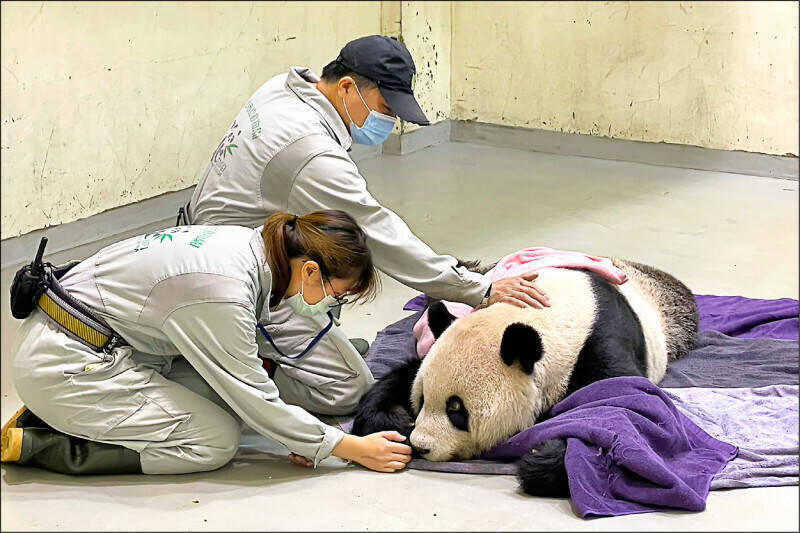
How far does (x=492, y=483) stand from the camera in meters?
2.73

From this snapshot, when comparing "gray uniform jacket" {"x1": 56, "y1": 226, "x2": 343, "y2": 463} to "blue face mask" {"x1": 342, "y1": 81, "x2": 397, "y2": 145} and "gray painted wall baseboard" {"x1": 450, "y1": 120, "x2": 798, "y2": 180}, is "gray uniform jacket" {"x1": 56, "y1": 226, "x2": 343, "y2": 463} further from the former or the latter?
"gray painted wall baseboard" {"x1": 450, "y1": 120, "x2": 798, "y2": 180}

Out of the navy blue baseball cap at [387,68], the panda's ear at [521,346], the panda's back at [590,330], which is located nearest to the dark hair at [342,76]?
the navy blue baseball cap at [387,68]

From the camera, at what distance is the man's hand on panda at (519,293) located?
3.01 metres

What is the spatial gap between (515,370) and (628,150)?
4.37 meters

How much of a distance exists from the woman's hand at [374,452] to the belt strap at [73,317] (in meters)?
0.69

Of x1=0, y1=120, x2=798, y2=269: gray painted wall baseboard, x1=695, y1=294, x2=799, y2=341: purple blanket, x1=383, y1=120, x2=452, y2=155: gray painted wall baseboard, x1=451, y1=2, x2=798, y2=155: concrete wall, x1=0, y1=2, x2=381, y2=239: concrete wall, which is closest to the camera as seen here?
x1=695, y1=294, x2=799, y2=341: purple blanket

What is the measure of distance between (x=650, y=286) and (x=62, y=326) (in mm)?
1986

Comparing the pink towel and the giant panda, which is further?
the pink towel

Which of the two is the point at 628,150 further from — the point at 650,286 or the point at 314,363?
the point at 314,363

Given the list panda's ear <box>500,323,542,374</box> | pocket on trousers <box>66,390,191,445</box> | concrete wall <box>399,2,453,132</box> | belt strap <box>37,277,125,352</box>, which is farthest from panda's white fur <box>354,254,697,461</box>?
concrete wall <box>399,2,453,132</box>

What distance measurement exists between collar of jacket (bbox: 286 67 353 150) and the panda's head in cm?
87

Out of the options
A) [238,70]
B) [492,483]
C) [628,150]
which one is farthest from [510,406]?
[628,150]

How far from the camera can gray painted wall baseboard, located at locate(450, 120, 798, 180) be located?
20.9 ft

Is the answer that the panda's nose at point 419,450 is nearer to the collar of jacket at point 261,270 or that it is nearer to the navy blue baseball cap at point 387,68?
the collar of jacket at point 261,270
